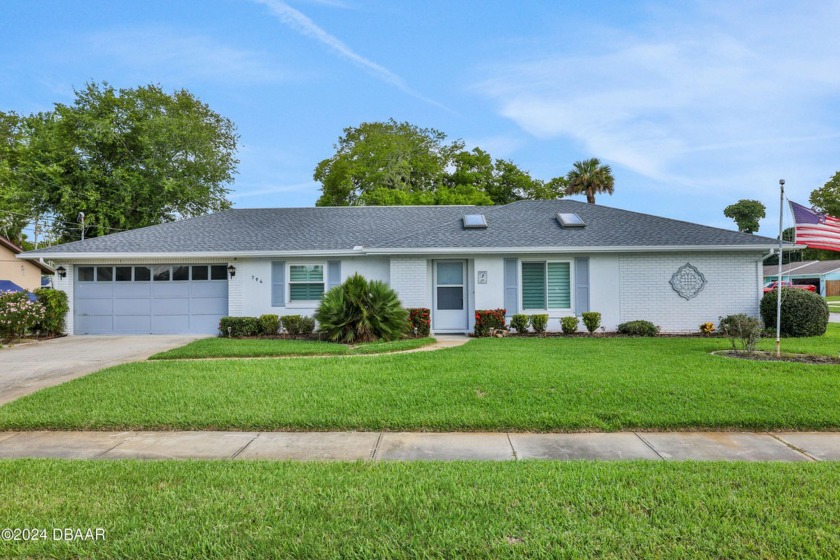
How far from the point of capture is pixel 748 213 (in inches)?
2562

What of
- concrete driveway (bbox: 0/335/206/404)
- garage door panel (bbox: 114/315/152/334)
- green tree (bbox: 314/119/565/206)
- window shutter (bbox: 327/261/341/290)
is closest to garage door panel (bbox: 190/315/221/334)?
concrete driveway (bbox: 0/335/206/404)

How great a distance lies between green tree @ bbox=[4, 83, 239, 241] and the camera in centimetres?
2452

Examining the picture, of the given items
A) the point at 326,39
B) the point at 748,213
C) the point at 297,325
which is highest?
the point at 748,213

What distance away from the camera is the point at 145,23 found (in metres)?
13.5

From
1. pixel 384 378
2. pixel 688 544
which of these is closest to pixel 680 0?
pixel 384 378

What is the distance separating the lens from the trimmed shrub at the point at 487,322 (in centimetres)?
1298

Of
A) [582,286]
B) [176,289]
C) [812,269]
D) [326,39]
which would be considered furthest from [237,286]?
[812,269]

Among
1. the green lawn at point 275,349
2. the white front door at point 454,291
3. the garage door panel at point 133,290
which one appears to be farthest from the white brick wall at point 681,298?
the garage door panel at point 133,290

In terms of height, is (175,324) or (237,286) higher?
(237,286)

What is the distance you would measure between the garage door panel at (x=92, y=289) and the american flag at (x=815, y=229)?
17.9 meters

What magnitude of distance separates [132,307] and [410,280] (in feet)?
29.2

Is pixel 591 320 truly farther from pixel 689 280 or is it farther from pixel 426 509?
pixel 426 509

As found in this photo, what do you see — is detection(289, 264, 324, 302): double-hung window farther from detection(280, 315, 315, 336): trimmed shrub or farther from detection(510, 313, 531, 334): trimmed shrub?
detection(510, 313, 531, 334): trimmed shrub

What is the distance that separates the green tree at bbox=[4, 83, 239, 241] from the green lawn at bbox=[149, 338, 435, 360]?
60.4ft
